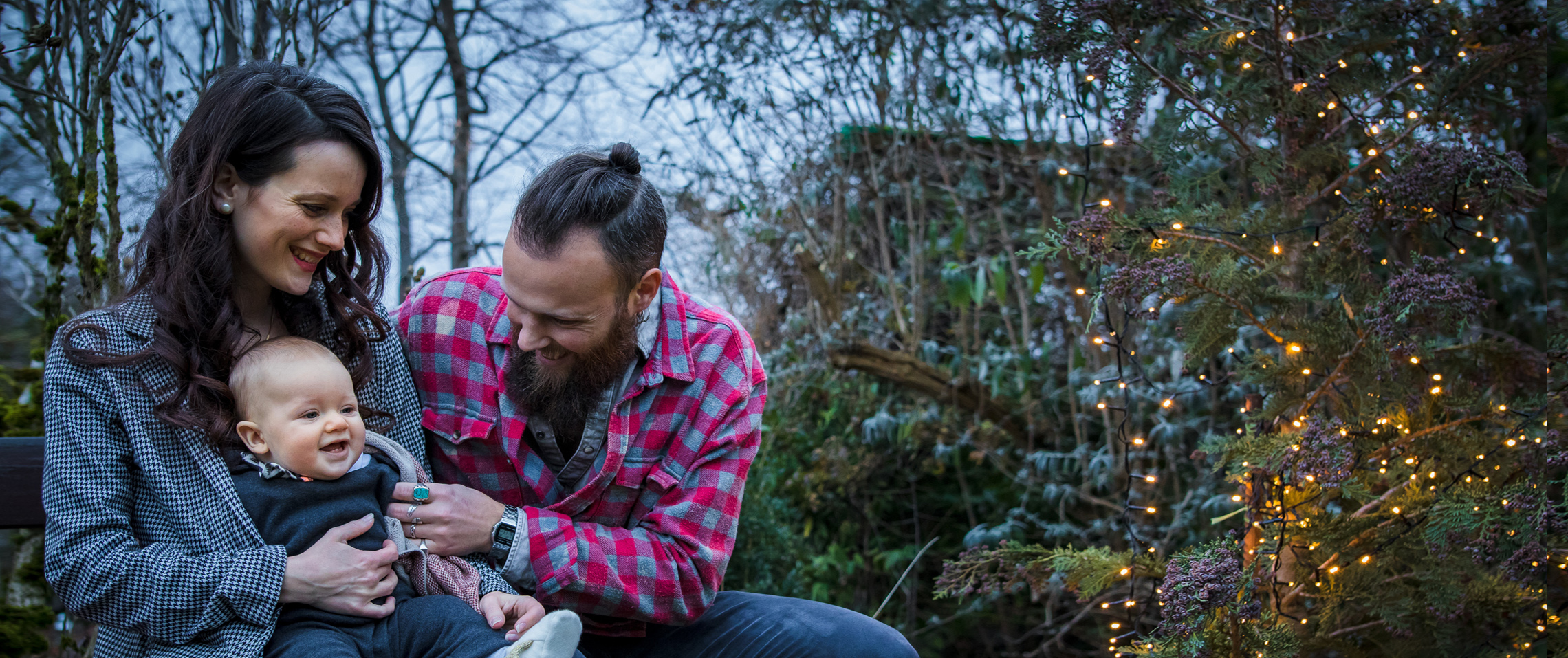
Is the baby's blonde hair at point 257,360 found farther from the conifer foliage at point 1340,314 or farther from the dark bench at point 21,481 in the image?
the conifer foliage at point 1340,314

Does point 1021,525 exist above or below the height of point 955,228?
below

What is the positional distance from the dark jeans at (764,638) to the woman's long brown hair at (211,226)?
33.8 inches

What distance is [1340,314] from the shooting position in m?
2.21

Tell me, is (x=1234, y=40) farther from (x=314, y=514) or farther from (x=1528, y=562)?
(x=314, y=514)

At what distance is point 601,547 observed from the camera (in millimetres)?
1839

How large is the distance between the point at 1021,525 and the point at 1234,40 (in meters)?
2.06

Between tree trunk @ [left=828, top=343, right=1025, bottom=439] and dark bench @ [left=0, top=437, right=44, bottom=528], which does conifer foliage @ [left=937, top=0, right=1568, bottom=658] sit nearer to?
tree trunk @ [left=828, top=343, right=1025, bottom=439]

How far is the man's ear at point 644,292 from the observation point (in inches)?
79.1

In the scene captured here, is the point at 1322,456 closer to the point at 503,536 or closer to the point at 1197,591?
the point at 1197,591

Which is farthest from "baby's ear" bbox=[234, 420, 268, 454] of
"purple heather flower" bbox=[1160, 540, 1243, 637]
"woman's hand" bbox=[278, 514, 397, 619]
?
"purple heather flower" bbox=[1160, 540, 1243, 637]

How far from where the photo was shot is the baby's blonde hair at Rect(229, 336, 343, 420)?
63.1 inches

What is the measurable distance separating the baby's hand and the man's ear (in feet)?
1.97

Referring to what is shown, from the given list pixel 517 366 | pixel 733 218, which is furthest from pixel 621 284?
pixel 733 218

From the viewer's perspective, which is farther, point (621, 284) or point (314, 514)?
point (621, 284)
